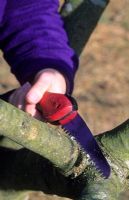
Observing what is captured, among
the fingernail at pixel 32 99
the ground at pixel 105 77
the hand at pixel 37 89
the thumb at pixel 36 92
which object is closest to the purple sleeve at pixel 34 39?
the hand at pixel 37 89

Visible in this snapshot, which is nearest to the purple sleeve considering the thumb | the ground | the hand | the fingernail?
the hand

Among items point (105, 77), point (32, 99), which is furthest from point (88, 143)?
point (105, 77)

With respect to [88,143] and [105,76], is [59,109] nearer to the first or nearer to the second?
[88,143]

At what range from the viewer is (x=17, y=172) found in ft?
3.57

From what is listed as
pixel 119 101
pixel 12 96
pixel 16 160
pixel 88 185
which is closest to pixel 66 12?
pixel 12 96

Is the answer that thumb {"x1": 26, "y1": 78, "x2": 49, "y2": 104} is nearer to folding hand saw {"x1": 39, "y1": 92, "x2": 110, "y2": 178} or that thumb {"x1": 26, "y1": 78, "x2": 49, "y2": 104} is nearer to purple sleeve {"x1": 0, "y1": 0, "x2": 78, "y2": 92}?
folding hand saw {"x1": 39, "y1": 92, "x2": 110, "y2": 178}

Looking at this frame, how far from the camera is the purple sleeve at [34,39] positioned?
1410 millimetres

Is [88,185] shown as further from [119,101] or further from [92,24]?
[119,101]

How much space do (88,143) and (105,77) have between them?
2.35m

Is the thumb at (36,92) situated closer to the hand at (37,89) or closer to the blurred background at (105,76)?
the hand at (37,89)

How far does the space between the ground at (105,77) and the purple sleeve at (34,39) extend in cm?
133

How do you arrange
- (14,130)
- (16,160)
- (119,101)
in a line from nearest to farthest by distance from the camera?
(14,130)
(16,160)
(119,101)

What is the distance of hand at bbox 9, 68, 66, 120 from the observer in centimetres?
112

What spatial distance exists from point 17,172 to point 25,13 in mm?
581
